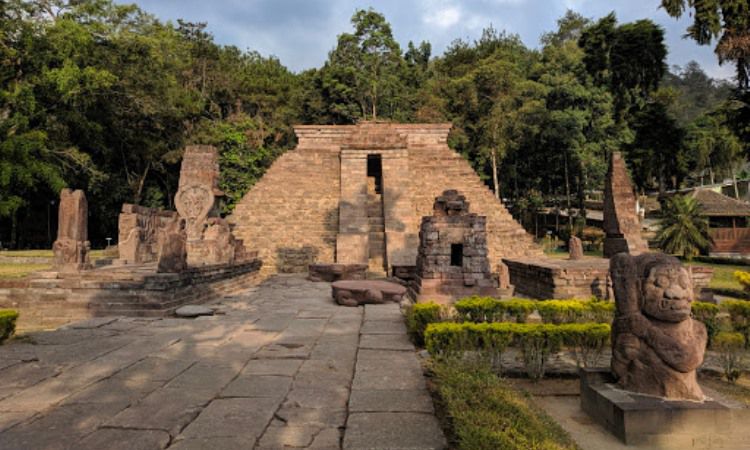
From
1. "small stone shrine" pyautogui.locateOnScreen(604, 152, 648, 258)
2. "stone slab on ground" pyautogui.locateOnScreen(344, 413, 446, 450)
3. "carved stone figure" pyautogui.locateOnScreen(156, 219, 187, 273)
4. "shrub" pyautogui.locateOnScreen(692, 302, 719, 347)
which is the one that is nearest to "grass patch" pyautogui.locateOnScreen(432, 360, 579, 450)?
"stone slab on ground" pyautogui.locateOnScreen(344, 413, 446, 450)

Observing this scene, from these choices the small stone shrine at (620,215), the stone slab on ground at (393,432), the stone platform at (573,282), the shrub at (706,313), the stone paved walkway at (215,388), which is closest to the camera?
the stone slab on ground at (393,432)

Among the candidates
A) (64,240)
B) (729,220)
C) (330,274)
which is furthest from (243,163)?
(729,220)

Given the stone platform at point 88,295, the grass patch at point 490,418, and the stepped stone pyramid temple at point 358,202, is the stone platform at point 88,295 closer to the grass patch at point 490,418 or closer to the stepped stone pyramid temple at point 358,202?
the grass patch at point 490,418

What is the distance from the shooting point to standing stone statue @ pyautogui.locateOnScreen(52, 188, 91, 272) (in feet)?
30.9

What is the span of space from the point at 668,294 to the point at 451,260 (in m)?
5.72

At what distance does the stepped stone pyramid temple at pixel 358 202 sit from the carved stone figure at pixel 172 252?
7675 millimetres

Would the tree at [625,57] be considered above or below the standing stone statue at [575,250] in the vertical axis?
above

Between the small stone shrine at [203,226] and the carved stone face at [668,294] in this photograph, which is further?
the small stone shrine at [203,226]

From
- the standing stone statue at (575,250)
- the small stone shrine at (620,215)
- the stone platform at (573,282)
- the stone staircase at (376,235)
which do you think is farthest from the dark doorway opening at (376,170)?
the stone platform at (573,282)

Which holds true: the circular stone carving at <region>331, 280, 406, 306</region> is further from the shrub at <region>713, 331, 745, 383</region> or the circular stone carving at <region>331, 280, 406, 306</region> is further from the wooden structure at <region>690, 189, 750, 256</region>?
the wooden structure at <region>690, 189, 750, 256</region>

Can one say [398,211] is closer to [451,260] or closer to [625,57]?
[451,260]

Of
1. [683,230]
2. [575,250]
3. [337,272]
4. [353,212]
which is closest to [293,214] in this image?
[353,212]

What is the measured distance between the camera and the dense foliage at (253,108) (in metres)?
20.1

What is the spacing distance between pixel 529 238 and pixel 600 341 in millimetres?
13368
